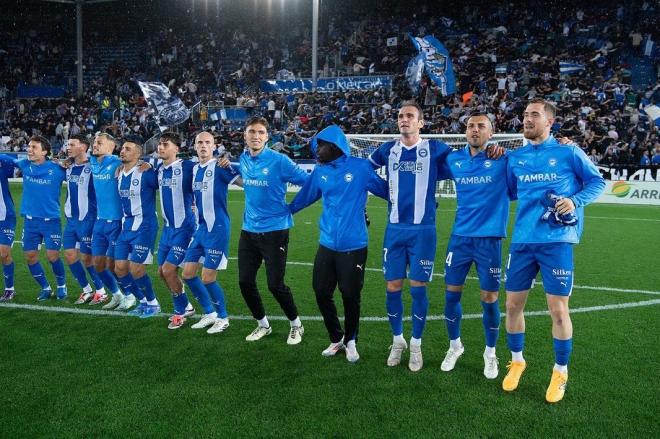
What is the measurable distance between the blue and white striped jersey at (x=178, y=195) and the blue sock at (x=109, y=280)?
58.4 inches

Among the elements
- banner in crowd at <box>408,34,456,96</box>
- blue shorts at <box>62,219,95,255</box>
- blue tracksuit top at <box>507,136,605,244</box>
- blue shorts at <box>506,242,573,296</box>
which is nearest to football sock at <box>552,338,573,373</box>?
blue shorts at <box>506,242,573,296</box>

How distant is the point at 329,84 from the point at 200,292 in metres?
21.6

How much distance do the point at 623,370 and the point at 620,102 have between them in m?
20.4

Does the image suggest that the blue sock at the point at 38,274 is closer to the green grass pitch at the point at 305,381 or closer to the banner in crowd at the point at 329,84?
the green grass pitch at the point at 305,381

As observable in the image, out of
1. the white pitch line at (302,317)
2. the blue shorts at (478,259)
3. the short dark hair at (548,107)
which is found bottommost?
the white pitch line at (302,317)

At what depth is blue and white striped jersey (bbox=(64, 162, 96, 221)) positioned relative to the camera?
22.8ft

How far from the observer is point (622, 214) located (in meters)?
15.9

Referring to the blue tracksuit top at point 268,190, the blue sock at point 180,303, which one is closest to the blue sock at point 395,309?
the blue tracksuit top at point 268,190

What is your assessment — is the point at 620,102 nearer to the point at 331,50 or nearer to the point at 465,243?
the point at 331,50

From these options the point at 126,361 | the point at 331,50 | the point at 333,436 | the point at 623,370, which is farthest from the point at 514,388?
the point at 331,50

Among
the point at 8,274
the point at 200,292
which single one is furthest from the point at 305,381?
the point at 8,274

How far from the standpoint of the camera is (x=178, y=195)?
19.6 ft

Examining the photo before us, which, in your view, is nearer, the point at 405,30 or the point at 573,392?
the point at 573,392

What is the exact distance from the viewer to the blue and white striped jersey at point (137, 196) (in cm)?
626
